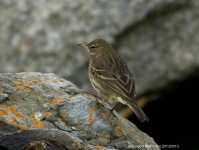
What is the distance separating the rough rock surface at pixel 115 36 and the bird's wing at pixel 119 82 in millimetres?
2097

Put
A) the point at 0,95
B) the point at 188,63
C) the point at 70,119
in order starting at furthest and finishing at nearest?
the point at 188,63 < the point at 70,119 < the point at 0,95

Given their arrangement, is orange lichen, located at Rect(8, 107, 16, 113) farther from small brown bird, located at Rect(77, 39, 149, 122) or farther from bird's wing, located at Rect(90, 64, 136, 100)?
bird's wing, located at Rect(90, 64, 136, 100)

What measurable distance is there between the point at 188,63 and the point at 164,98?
1.09m

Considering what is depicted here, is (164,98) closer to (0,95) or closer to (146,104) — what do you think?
(146,104)

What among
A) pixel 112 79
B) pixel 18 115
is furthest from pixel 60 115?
pixel 112 79

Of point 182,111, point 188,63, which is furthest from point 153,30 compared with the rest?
point 182,111

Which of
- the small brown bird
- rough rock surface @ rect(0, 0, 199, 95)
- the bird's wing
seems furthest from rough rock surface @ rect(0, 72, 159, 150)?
rough rock surface @ rect(0, 0, 199, 95)

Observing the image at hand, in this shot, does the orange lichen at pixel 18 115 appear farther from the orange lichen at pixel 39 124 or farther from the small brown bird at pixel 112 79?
the small brown bird at pixel 112 79

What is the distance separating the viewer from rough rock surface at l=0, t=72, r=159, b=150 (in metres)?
3.62

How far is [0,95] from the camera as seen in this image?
3.75 meters

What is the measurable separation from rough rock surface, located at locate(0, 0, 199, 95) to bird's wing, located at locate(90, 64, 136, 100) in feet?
6.88

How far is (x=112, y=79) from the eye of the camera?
5.05 m

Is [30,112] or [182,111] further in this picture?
[182,111]

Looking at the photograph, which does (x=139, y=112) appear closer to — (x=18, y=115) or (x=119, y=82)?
(x=119, y=82)
